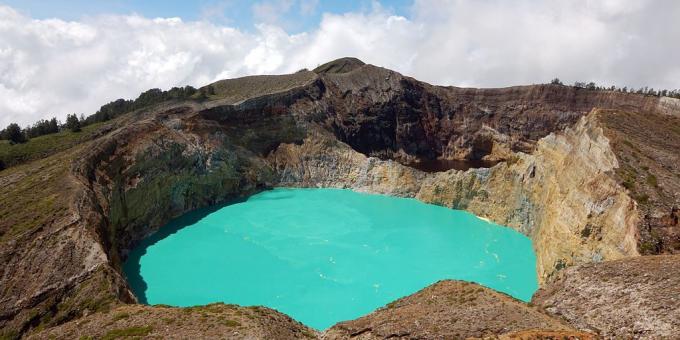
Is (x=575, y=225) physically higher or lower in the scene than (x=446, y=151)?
lower

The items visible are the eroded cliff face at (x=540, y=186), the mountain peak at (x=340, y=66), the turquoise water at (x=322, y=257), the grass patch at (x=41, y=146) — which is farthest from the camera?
the mountain peak at (x=340, y=66)

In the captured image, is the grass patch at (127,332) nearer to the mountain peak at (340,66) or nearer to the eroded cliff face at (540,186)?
the eroded cliff face at (540,186)

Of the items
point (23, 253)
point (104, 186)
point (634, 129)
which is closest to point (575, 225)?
point (634, 129)

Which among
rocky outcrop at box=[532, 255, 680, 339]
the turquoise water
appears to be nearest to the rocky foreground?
rocky outcrop at box=[532, 255, 680, 339]

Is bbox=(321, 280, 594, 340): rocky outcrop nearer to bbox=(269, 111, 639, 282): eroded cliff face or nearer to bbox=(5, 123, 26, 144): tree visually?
bbox=(269, 111, 639, 282): eroded cliff face

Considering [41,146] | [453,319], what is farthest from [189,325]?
[41,146]

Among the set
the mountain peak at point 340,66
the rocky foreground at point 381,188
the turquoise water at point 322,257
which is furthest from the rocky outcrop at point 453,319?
the mountain peak at point 340,66

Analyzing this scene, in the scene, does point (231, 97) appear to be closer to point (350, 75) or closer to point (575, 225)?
point (350, 75)
